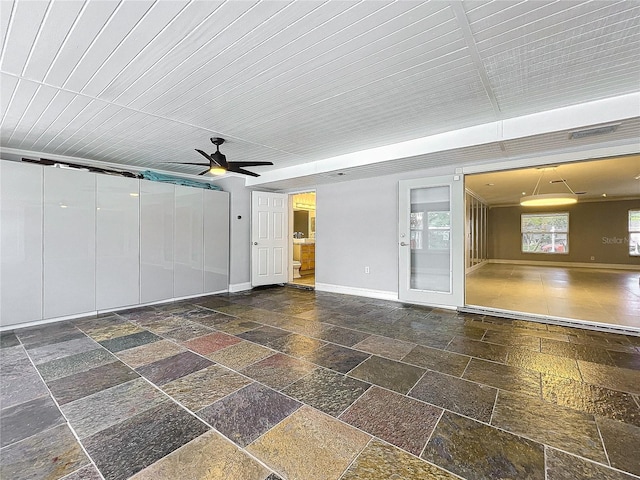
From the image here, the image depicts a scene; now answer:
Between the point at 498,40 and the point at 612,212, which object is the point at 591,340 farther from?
the point at 612,212

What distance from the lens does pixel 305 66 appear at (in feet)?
7.08

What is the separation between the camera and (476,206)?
9.01 meters

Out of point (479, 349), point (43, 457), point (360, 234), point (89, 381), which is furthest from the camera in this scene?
point (360, 234)

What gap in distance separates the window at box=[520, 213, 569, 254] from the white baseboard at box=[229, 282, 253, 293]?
10468mm

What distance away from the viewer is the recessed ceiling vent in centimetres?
274

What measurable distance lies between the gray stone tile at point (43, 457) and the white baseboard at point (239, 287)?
4121mm


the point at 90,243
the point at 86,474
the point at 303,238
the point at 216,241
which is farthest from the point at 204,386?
the point at 303,238

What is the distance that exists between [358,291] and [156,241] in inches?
139

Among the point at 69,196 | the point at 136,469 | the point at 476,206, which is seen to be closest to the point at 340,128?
the point at 136,469

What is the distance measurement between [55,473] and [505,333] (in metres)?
3.84

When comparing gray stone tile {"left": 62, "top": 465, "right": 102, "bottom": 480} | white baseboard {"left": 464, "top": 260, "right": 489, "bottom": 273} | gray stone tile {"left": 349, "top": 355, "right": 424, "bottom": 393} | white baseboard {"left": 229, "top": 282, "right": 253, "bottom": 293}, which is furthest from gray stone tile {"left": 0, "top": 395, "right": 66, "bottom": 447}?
white baseboard {"left": 464, "top": 260, "right": 489, "bottom": 273}

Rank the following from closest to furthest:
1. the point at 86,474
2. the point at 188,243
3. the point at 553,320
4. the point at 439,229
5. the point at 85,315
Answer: the point at 86,474 → the point at 553,320 → the point at 85,315 → the point at 439,229 → the point at 188,243

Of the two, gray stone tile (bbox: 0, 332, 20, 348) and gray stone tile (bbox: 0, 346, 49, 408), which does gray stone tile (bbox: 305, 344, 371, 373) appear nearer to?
gray stone tile (bbox: 0, 346, 49, 408)

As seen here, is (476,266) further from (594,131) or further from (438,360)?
(438,360)
